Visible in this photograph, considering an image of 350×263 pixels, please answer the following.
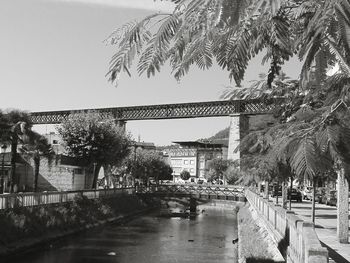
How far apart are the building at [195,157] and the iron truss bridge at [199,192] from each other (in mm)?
65919

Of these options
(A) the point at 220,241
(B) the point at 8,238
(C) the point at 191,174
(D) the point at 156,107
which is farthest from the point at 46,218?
(C) the point at 191,174

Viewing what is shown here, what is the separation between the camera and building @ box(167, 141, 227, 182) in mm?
142125

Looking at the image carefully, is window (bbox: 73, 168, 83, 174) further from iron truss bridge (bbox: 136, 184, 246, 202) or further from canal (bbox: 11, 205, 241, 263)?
iron truss bridge (bbox: 136, 184, 246, 202)

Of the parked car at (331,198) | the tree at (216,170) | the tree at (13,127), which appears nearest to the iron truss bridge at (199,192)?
the parked car at (331,198)

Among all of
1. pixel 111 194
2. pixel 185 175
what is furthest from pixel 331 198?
pixel 185 175

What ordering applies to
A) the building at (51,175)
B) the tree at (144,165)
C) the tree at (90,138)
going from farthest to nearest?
the tree at (144,165)
the building at (51,175)
the tree at (90,138)

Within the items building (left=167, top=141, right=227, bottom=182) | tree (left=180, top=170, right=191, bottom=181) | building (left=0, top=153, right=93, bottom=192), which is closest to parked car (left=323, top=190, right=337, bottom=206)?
building (left=0, top=153, right=93, bottom=192)

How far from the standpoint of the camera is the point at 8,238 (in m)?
24.3

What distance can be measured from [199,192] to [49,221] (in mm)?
41888

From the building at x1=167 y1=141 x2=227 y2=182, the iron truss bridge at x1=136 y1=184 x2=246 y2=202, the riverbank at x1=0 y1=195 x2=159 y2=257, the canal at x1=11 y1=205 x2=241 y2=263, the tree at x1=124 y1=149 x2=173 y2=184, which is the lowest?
the canal at x1=11 y1=205 x2=241 y2=263

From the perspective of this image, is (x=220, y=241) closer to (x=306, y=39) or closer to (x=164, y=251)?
(x=164, y=251)

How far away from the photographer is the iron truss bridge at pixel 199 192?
68.3 meters

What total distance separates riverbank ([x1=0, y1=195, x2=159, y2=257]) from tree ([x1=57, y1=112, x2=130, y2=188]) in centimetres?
411

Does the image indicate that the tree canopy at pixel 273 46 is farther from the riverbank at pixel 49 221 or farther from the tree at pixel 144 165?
the tree at pixel 144 165
